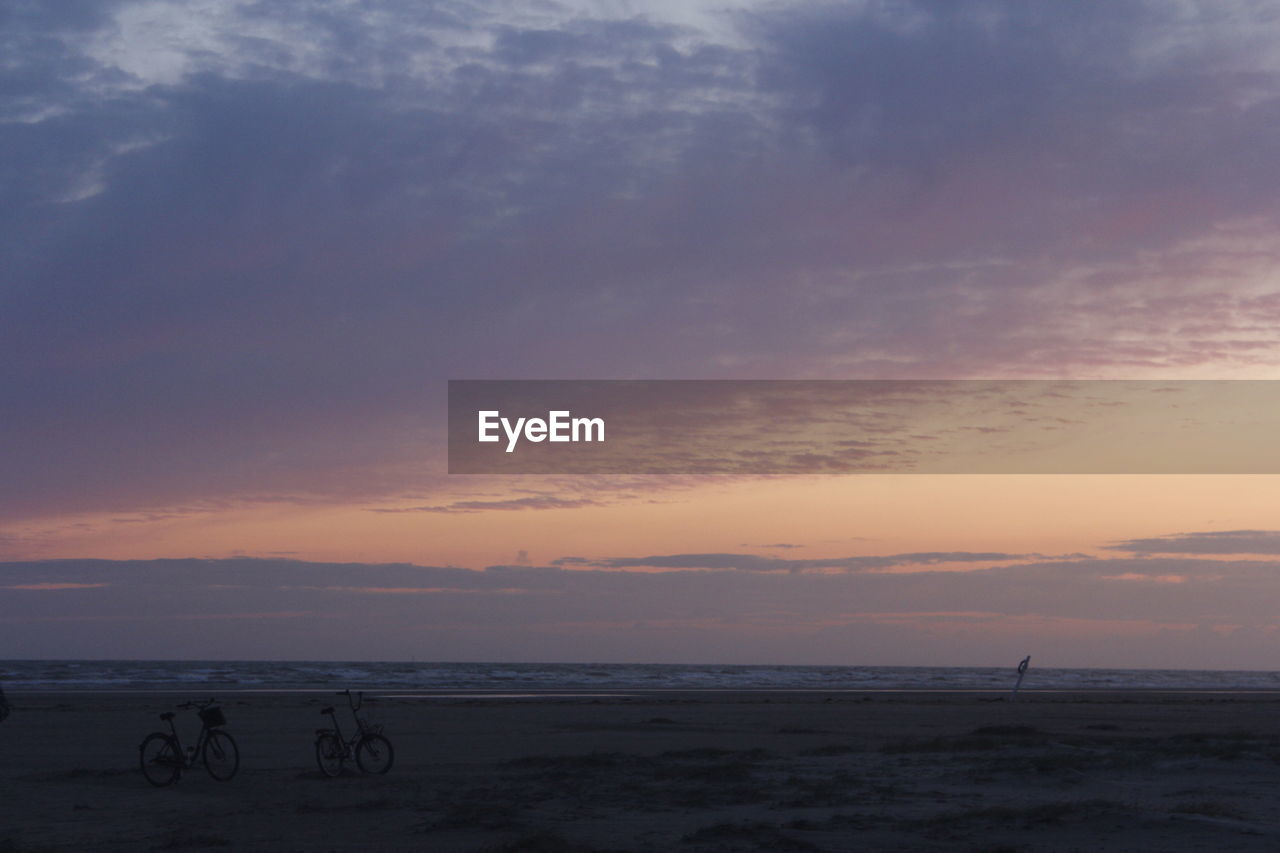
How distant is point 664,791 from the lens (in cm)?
1809

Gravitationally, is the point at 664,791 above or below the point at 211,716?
below

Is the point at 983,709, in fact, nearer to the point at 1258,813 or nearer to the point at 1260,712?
the point at 1260,712

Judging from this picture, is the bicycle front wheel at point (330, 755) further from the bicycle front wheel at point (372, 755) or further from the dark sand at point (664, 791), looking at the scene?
the dark sand at point (664, 791)

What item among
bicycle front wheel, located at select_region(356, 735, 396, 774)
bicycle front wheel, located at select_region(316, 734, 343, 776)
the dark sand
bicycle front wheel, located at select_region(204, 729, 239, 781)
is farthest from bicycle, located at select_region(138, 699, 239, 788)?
bicycle front wheel, located at select_region(356, 735, 396, 774)

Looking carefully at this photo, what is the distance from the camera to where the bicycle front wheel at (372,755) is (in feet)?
67.1

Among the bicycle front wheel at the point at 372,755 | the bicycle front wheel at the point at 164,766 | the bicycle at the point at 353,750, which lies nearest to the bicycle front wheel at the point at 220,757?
the bicycle front wheel at the point at 164,766

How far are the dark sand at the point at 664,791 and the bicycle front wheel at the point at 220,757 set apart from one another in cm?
29

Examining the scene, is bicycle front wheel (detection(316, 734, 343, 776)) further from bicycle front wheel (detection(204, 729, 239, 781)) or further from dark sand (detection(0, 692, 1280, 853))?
bicycle front wheel (detection(204, 729, 239, 781))

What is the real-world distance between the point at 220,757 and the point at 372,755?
263 centimetres

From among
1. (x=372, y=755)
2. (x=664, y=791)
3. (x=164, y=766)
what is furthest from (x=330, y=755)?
(x=664, y=791)

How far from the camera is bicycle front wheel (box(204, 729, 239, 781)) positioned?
20.0 m

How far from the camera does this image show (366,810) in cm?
1653

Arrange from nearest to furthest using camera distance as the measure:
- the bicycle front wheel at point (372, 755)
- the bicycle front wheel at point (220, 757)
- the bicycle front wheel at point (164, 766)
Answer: the bicycle front wheel at point (164, 766) → the bicycle front wheel at point (220, 757) → the bicycle front wheel at point (372, 755)

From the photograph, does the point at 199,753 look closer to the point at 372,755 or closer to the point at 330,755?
the point at 330,755
